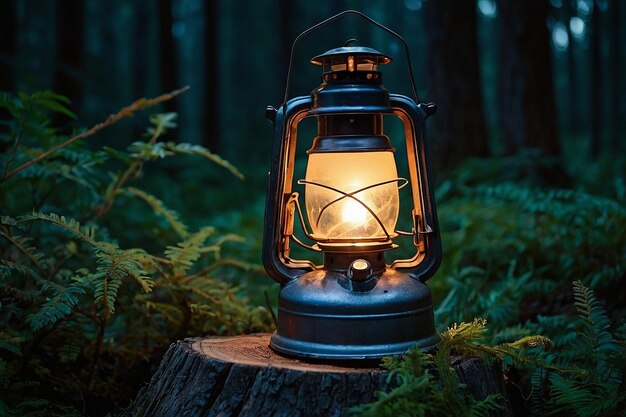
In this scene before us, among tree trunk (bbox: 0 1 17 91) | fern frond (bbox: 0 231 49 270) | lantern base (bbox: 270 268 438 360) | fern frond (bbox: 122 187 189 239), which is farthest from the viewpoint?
tree trunk (bbox: 0 1 17 91)

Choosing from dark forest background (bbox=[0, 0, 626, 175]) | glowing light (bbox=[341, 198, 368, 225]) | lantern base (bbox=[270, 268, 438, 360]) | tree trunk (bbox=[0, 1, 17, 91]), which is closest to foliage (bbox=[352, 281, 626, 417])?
lantern base (bbox=[270, 268, 438, 360])

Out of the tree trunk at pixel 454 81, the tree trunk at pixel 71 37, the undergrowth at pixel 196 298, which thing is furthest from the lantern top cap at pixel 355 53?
the tree trunk at pixel 71 37

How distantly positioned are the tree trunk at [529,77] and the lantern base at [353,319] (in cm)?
463

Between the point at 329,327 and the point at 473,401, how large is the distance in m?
0.51

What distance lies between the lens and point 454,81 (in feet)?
22.0

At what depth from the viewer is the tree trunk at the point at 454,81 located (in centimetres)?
668

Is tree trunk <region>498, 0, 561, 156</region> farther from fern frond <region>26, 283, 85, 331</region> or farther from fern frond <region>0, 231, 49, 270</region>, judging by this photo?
fern frond <region>26, 283, 85, 331</region>

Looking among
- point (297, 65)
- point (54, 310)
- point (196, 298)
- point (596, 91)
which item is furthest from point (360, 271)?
point (297, 65)

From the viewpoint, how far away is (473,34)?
678cm

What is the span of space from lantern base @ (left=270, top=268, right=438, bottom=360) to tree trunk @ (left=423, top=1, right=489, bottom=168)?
4.63m

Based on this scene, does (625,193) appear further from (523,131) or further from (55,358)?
(55,358)

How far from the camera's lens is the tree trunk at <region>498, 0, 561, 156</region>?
6336mm

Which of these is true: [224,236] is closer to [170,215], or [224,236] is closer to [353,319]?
[170,215]

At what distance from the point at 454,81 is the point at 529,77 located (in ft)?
2.45
